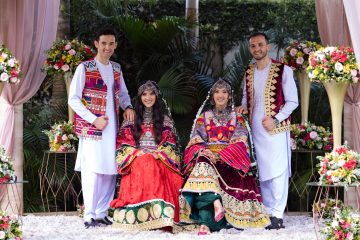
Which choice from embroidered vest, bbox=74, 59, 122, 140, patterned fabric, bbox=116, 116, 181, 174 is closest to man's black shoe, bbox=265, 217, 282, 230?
patterned fabric, bbox=116, 116, 181, 174

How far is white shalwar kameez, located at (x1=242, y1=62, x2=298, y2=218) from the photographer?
7.34 meters

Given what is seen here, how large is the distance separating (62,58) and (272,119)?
2128 mm

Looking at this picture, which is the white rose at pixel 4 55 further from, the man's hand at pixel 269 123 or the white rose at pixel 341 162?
the white rose at pixel 341 162

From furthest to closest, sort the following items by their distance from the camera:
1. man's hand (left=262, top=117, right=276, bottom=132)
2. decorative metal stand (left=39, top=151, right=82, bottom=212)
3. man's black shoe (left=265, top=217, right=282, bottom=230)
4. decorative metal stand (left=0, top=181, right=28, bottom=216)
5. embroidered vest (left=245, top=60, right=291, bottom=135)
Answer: decorative metal stand (left=39, top=151, right=82, bottom=212), decorative metal stand (left=0, top=181, right=28, bottom=216), embroidered vest (left=245, top=60, right=291, bottom=135), man's hand (left=262, top=117, right=276, bottom=132), man's black shoe (left=265, top=217, right=282, bottom=230)

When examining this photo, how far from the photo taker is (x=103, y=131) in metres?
7.33

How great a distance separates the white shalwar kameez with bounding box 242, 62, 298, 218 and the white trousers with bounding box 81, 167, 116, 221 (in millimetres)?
1363

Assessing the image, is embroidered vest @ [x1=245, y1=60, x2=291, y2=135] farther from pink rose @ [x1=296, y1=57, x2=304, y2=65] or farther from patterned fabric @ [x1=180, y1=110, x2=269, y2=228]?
pink rose @ [x1=296, y1=57, x2=304, y2=65]

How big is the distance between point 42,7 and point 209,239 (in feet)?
9.40

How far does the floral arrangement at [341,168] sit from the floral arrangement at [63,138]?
9.07 ft

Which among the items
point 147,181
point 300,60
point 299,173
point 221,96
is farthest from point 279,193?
point 299,173

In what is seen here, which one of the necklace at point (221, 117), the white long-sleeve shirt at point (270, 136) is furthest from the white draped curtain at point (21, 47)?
the white long-sleeve shirt at point (270, 136)

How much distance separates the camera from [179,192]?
23.6ft

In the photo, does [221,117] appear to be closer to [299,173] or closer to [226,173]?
[226,173]

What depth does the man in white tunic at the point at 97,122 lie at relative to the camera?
726 cm
